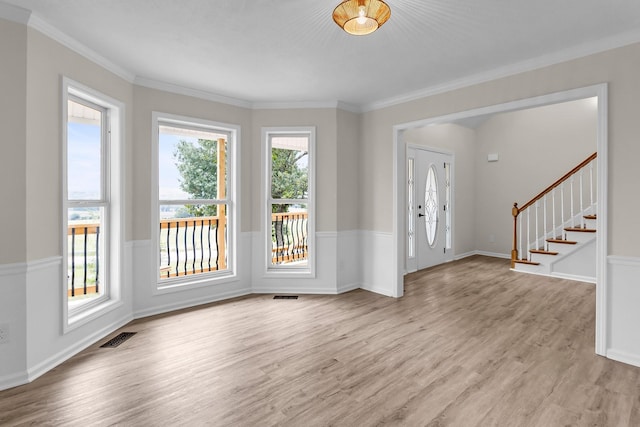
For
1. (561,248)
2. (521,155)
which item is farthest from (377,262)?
(521,155)

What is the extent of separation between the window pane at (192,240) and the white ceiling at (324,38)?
5.04ft

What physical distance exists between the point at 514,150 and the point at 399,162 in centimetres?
407

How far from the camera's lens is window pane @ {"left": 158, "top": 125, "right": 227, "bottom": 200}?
3.85 m

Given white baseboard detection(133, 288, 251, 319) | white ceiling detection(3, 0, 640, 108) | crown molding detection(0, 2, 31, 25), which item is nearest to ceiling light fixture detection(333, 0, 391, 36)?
white ceiling detection(3, 0, 640, 108)

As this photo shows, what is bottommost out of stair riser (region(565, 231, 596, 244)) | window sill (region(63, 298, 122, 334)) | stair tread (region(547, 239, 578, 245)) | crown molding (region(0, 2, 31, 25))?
window sill (region(63, 298, 122, 334))

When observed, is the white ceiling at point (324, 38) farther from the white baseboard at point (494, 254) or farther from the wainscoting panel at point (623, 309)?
the white baseboard at point (494, 254)

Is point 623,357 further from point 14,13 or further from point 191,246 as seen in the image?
point 14,13

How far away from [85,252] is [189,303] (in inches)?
49.4

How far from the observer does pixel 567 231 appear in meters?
5.46

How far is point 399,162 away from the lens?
4230mm

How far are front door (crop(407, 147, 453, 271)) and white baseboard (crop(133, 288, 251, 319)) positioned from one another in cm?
297

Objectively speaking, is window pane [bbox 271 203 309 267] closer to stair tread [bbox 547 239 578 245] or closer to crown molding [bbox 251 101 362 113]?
crown molding [bbox 251 101 362 113]

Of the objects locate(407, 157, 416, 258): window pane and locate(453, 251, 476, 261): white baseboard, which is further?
locate(453, 251, 476, 261): white baseboard

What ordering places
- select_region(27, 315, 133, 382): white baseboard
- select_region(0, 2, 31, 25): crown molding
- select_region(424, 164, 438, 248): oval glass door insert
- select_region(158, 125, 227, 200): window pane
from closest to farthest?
select_region(0, 2, 31, 25): crown molding, select_region(27, 315, 133, 382): white baseboard, select_region(158, 125, 227, 200): window pane, select_region(424, 164, 438, 248): oval glass door insert
